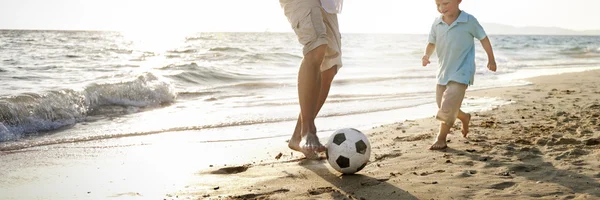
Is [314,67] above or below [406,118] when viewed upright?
above

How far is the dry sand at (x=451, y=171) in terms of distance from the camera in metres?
3.10

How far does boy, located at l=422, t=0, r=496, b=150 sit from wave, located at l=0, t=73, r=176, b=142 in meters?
4.11

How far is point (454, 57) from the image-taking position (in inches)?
174

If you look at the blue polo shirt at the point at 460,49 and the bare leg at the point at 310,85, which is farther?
the blue polo shirt at the point at 460,49

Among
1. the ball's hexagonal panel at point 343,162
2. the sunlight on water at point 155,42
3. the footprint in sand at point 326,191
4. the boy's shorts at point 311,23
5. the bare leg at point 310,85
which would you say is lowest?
the sunlight on water at point 155,42

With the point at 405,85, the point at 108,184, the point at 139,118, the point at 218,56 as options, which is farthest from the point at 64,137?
the point at 218,56

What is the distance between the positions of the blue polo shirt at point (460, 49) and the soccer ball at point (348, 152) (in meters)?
1.12

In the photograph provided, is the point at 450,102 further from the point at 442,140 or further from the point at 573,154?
the point at 573,154

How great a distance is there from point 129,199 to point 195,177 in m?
0.60

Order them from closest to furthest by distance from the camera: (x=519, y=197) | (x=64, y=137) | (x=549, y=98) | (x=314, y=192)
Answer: (x=519, y=197) → (x=314, y=192) → (x=64, y=137) → (x=549, y=98)

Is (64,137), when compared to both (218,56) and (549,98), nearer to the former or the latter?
(549,98)

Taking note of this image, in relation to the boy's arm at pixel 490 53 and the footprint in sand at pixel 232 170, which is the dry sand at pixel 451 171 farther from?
the boy's arm at pixel 490 53

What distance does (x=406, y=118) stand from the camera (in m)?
6.60

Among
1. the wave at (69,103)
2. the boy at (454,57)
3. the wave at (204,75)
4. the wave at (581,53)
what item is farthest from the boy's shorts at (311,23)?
the wave at (581,53)
